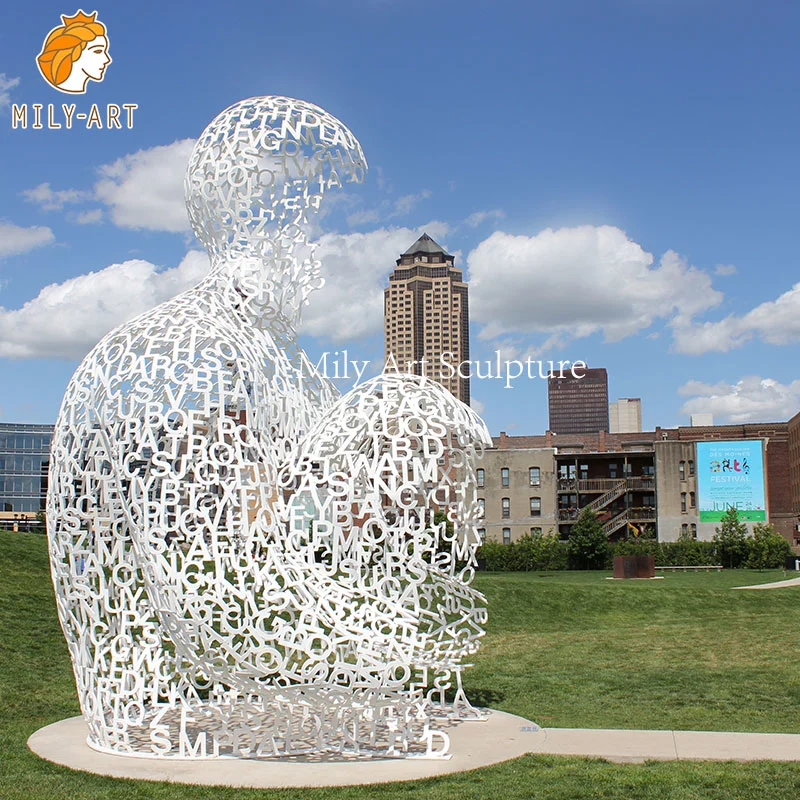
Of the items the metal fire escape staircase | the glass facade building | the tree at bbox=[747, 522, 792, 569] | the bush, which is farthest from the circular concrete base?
the glass facade building

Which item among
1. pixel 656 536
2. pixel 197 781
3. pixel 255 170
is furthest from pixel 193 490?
pixel 656 536

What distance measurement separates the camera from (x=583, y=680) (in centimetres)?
1289

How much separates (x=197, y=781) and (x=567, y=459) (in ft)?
157

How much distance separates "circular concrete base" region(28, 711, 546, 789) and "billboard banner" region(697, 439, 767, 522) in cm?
4456

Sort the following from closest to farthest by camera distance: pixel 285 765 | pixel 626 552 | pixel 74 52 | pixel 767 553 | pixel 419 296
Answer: pixel 285 765 → pixel 74 52 → pixel 419 296 → pixel 626 552 → pixel 767 553

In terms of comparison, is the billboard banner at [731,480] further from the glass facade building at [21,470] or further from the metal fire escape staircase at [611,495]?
the glass facade building at [21,470]

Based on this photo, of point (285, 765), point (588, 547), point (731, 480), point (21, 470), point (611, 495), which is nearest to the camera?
point (285, 765)

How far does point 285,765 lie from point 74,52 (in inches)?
358

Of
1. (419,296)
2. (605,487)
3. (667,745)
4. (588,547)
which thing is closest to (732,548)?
(588,547)

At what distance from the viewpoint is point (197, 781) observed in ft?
23.9

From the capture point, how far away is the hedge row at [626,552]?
4247cm

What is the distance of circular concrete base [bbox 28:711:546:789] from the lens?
7309 millimetres

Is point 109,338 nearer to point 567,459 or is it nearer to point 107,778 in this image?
point 107,778

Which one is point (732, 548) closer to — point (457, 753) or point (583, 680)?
point (583, 680)
